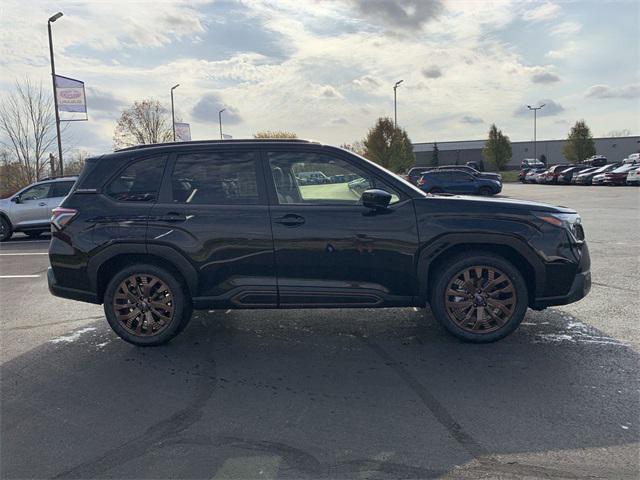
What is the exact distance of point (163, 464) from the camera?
2.93 metres

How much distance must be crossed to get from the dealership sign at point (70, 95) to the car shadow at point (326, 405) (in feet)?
69.4

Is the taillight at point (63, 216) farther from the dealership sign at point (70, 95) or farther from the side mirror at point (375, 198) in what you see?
the dealership sign at point (70, 95)

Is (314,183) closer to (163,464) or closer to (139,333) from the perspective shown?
(139,333)

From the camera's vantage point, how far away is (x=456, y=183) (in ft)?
77.8

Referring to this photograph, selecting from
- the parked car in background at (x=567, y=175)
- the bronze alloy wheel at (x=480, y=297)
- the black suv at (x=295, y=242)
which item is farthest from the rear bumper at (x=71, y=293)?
the parked car in background at (x=567, y=175)

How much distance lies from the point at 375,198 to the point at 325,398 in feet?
5.92

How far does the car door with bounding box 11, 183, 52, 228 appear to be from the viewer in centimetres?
1417

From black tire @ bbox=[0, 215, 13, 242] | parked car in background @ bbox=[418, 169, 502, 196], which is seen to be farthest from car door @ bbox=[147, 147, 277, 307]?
parked car in background @ bbox=[418, 169, 502, 196]

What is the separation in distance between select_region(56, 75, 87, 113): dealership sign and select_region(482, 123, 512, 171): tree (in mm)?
51978

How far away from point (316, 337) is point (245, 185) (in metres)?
1.71

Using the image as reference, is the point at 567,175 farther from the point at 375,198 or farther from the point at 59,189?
the point at 375,198

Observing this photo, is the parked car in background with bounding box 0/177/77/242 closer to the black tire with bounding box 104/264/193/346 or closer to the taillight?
the taillight

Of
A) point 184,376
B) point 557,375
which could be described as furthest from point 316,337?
point 557,375

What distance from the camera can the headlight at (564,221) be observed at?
15.2 ft
